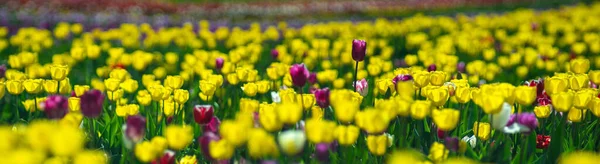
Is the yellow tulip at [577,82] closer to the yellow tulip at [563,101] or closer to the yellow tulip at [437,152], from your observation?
the yellow tulip at [563,101]

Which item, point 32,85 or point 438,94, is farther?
point 32,85

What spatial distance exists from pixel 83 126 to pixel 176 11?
12746mm

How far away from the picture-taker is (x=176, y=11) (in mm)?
15164

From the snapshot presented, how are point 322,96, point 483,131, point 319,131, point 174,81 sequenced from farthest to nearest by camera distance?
point 174,81, point 322,96, point 483,131, point 319,131

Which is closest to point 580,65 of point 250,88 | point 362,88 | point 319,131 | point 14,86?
point 362,88

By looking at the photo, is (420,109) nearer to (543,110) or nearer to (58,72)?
(543,110)

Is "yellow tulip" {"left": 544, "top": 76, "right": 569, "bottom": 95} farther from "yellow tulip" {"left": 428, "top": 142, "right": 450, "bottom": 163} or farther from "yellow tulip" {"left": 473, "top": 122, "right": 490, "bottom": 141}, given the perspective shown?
"yellow tulip" {"left": 428, "top": 142, "right": 450, "bottom": 163}

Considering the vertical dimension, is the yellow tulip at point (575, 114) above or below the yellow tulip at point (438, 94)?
below

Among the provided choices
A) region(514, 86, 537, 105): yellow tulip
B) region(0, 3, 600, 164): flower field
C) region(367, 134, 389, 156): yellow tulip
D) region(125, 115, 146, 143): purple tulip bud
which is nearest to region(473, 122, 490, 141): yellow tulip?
region(0, 3, 600, 164): flower field

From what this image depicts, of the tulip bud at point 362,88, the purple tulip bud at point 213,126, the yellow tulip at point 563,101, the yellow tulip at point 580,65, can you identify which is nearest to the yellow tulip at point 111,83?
the purple tulip bud at point 213,126

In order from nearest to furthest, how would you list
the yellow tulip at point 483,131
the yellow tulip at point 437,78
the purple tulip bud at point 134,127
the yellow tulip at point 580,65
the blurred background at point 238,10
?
the purple tulip bud at point 134,127 → the yellow tulip at point 483,131 → the yellow tulip at point 437,78 → the yellow tulip at point 580,65 → the blurred background at point 238,10

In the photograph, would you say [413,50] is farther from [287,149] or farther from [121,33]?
[287,149]

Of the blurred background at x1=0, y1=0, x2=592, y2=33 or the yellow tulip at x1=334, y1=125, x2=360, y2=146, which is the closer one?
the yellow tulip at x1=334, y1=125, x2=360, y2=146

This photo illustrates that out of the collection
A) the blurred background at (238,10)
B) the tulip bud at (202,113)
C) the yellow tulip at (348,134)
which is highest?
the blurred background at (238,10)
